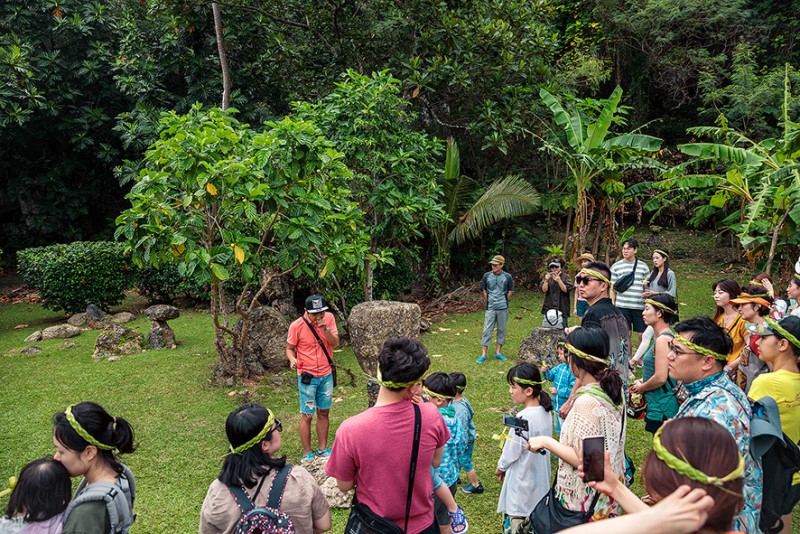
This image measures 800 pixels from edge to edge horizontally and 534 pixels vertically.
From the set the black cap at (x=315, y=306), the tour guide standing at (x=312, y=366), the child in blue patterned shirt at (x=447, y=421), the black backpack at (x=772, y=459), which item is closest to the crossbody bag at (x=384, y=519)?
the child in blue patterned shirt at (x=447, y=421)

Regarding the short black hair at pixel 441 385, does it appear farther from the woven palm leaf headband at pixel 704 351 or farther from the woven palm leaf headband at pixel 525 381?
the woven palm leaf headband at pixel 704 351

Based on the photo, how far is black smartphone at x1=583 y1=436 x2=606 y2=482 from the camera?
7.40ft

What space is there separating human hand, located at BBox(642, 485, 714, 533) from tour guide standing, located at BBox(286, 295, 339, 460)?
14.3 ft

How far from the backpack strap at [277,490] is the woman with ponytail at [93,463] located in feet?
2.40

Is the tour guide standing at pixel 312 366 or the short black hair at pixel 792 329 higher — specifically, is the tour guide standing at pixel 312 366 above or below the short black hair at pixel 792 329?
below

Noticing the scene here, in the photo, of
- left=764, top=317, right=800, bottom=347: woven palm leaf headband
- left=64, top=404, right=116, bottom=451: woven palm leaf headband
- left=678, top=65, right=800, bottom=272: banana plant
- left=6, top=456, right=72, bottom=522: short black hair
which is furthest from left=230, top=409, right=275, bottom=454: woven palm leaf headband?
left=678, top=65, right=800, bottom=272: banana plant

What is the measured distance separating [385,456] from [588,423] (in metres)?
1.06

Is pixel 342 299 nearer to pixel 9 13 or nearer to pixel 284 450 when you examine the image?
pixel 284 450

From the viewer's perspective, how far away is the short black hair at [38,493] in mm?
2492

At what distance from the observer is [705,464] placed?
5.65 ft

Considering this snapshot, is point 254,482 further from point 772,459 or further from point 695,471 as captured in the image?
point 772,459

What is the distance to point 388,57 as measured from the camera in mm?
12797

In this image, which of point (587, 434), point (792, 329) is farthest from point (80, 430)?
point (792, 329)

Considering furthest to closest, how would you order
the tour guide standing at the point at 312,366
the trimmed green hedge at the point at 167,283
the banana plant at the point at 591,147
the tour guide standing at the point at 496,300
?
the trimmed green hedge at the point at 167,283 → the banana plant at the point at 591,147 → the tour guide standing at the point at 496,300 → the tour guide standing at the point at 312,366
